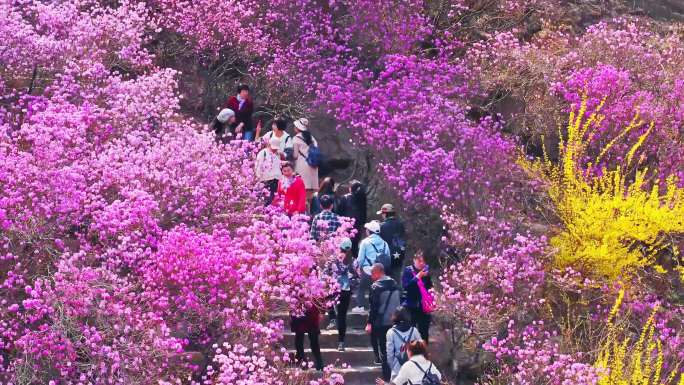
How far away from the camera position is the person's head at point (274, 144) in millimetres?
23203

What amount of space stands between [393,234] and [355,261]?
832 mm

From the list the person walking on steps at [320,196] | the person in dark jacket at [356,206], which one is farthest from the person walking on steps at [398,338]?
the person walking on steps at [320,196]

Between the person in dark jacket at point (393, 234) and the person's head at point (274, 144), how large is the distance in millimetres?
2570

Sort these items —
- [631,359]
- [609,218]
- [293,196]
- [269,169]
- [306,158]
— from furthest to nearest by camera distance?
[306,158] < [269,169] < [609,218] < [293,196] < [631,359]

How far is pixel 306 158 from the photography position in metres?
23.8

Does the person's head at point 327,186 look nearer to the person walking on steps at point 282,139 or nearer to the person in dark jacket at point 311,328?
the person walking on steps at point 282,139

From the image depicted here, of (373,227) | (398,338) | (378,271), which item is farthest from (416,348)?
(373,227)

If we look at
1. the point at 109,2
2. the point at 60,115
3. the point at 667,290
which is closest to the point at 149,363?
the point at 60,115

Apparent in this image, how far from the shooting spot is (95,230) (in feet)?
64.4

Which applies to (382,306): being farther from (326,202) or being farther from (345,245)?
(326,202)

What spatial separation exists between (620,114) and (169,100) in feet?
27.2

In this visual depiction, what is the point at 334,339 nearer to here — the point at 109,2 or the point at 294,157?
the point at 294,157

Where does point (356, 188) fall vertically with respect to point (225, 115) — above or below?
below

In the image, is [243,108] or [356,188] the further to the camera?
[243,108]
